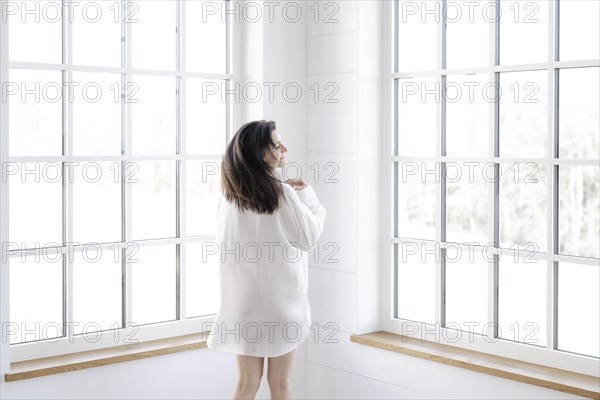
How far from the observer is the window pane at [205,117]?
3.32 m

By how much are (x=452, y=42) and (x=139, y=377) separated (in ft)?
5.76

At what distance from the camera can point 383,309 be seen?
3.40 metres

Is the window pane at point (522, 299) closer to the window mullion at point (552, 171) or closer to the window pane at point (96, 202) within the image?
the window mullion at point (552, 171)

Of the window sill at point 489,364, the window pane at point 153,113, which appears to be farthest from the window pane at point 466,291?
the window pane at point 153,113

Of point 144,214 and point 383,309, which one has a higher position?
point 144,214

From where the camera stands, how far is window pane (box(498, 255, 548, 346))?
2.89 meters

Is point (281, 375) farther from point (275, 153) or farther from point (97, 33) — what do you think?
point (97, 33)

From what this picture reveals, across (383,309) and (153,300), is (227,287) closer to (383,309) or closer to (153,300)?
(153,300)

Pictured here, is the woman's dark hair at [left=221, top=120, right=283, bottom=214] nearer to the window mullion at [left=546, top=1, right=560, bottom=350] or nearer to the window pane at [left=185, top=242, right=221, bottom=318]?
the window pane at [left=185, top=242, right=221, bottom=318]

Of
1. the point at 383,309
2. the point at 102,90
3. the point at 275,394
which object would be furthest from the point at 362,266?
the point at 102,90

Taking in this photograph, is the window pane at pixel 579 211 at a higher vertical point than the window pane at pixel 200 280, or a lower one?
higher

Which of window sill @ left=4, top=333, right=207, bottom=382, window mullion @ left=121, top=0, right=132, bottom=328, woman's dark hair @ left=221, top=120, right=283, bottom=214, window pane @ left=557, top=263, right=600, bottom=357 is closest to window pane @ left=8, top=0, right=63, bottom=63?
window mullion @ left=121, top=0, right=132, bottom=328

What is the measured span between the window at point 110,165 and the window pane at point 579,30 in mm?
1351

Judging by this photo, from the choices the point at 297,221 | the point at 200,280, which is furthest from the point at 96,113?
the point at 297,221
